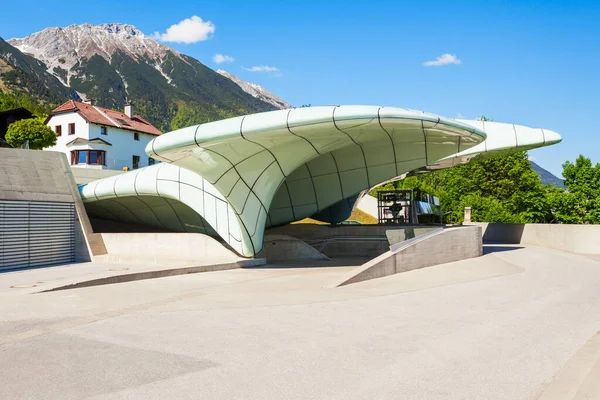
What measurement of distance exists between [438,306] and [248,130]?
335 inches

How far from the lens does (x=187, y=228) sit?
27.3m

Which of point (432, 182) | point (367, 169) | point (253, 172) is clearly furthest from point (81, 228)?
point (432, 182)

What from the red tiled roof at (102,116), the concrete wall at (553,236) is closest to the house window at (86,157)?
the red tiled roof at (102,116)

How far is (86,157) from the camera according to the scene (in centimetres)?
4372

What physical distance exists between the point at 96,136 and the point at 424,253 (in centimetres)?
3727

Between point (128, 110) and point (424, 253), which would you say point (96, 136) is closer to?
point (128, 110)

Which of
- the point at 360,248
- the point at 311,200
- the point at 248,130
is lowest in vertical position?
the point at 360,248

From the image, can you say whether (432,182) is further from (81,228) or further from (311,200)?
(81,228)

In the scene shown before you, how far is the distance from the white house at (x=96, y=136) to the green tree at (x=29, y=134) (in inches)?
154

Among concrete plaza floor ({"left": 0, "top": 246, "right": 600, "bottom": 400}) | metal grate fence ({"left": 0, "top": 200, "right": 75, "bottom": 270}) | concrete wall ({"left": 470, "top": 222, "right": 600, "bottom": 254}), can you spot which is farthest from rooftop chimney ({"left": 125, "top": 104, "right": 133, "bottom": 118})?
concrete plaza floor ({"left": 0, "top": 246, "right": 600, "bottom": 400})

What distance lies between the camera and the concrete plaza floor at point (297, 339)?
548 centimetres

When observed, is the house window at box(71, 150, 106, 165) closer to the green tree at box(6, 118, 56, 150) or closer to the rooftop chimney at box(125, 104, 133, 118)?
the green tree at box(6, 118, 56, 150)

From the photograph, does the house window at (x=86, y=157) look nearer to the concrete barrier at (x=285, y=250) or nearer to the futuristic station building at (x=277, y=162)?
the futuristic station building at (x=277, y=162)

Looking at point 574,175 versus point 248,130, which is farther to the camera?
point 574,175
